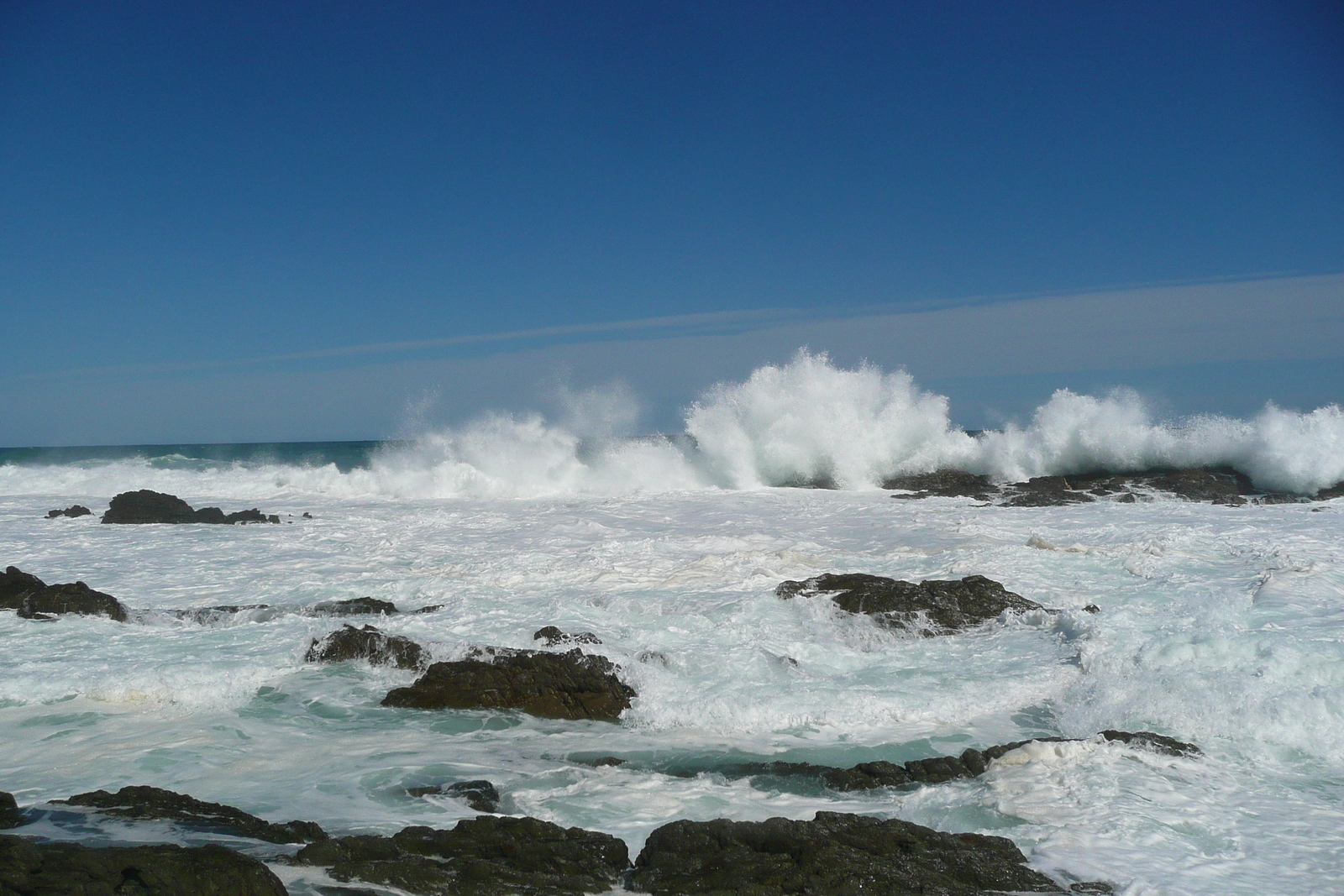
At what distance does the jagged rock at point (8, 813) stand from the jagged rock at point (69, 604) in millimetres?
5299

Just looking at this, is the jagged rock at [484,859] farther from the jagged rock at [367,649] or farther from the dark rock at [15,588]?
the dark rock at [15,588]

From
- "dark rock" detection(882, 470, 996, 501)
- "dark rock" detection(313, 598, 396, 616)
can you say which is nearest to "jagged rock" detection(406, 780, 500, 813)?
"dark rock" detection(313, 598, 396, 616)


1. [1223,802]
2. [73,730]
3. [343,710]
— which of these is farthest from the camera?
[343,710]

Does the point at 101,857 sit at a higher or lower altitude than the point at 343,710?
higher

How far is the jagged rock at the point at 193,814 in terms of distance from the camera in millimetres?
3986

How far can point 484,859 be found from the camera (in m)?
3.69

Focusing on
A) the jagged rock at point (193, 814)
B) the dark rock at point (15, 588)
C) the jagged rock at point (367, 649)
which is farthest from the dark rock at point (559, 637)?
the dark rock at point (15, 588)

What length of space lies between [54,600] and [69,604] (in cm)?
19

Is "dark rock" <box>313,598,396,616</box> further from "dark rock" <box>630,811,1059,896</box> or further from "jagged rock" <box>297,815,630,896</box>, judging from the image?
→ "dark rock" <box>630,811,1059,896</box>

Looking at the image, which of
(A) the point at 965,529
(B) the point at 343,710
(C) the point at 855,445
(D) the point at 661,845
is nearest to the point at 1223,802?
(D) the point at 661,845

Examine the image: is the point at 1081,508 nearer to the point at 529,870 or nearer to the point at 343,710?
the point at 343,710

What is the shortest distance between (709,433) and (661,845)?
22.9m

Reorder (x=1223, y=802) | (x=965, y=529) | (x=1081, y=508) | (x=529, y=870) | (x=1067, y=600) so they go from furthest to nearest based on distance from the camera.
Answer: (x=1081, y=508)
(x=965, y=529)
(x=1067, y=600)
(x=1223, y=802)
(x=529, y=870)

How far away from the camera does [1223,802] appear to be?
471 cm
